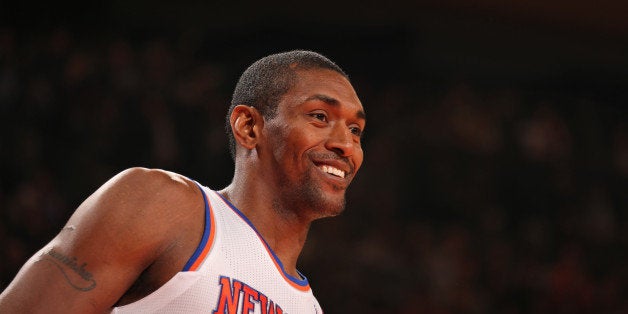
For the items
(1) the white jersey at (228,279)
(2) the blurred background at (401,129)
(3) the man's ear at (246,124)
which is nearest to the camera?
(1) the white jersey at (228,279)

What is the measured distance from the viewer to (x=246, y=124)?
2.92 m

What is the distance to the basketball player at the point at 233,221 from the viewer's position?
2121 millimetres

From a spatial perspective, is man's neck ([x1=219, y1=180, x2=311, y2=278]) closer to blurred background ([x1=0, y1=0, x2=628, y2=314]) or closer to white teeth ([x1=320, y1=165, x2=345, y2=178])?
white teeth ([x1=320, y1=165, x2=345, y2=178])

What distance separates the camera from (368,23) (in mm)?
8820

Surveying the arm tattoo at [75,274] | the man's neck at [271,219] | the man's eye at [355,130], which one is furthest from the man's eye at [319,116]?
the arm tattoo at [75,274]

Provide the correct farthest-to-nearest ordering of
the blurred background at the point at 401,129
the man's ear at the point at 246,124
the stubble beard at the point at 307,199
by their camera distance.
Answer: the blurred background at the point at 401,129 < the man's ear at the point at 246,124 < the stubble beard at the point at 307,199

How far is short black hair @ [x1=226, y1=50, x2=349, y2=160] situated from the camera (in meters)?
2.89

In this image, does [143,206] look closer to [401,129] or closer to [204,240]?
[204,240]

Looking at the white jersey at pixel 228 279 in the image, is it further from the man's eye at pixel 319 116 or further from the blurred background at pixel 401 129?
the blurred background at pixel 401 129

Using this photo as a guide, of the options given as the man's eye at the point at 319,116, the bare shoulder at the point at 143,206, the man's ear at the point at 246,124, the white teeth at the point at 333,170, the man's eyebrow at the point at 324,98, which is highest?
the man's eyebrow at the point at 324,98

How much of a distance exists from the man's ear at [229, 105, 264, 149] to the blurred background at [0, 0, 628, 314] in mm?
3514

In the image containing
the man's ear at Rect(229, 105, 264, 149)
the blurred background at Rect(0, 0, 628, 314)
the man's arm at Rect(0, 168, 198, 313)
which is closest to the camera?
the man's arm at Rect(0, 168, 198, 313)

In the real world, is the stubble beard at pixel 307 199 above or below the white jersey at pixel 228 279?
above

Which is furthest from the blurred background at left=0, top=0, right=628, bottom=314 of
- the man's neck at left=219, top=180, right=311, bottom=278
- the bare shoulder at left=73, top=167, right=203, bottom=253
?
the bare shoulder at left=73, top=167, right=203, bottom=253
